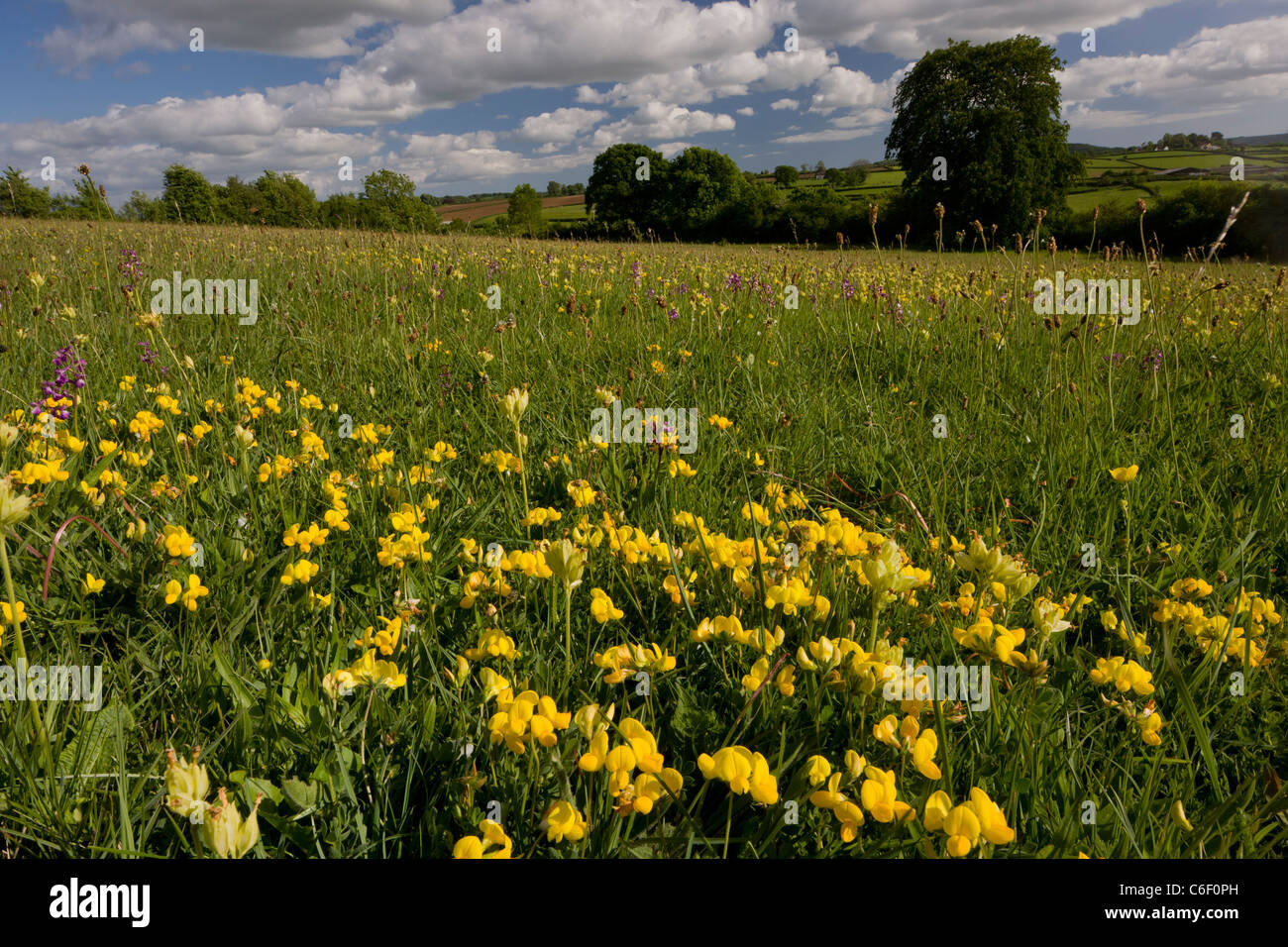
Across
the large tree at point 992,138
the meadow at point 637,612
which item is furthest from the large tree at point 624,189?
the meadow at point 637,612

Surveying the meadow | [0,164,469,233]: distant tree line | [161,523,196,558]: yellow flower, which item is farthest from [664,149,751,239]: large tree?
[161,523,196,558]: yellow flower

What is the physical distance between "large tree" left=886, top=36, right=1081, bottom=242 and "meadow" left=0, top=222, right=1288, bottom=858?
3770cm

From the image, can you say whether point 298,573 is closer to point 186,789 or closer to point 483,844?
point 186,789

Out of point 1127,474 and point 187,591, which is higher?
point 1127,474

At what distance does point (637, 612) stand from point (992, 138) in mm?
44099

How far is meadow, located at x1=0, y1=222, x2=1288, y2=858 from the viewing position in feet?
4.06

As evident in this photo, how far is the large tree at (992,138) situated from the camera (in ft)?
120

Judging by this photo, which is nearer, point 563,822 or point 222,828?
point 222,828

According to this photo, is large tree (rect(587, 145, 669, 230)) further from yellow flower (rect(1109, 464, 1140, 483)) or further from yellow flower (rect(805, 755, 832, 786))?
yellow flower (rect(805, 755, 832, 786))

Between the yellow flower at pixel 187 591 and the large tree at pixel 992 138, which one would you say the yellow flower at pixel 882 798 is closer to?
the yellow flower at pixel 187 591

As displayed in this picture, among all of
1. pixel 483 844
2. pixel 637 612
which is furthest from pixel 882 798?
pixel 637 612

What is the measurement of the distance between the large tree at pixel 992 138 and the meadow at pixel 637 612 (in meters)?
37.7

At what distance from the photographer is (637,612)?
6.46ft

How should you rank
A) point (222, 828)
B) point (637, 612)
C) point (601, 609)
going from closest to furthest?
1. point (222, 828)
2. point (601, 609)
3. point (637, 612)
